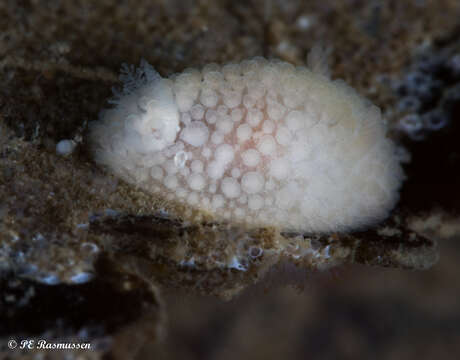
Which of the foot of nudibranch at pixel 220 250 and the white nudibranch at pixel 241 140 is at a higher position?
the white nudibranch at pixel 241 140

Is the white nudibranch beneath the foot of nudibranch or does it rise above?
above

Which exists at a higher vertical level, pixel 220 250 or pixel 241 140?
pixel 241 140

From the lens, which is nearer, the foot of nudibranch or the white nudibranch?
the foot of nudibranch

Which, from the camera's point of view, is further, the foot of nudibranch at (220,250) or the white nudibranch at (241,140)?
the white nudibranch at (241,140)

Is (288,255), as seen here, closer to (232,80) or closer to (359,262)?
(359,262)

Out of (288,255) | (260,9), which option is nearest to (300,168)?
(288,255)
